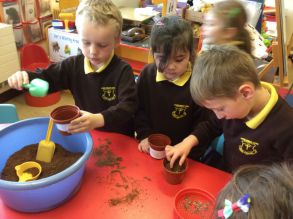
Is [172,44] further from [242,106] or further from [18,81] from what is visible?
[18,81]

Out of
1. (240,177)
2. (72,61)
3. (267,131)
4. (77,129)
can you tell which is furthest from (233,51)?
(72,61)

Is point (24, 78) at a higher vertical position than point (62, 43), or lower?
higher

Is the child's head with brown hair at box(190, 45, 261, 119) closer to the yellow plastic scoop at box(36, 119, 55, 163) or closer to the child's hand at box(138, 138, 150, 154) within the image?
the child's hand at box(138, 138, 150, 154)

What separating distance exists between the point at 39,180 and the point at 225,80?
0.54 meters

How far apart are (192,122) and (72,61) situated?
553 mm

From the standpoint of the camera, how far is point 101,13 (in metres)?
1.02

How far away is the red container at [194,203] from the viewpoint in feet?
2.49

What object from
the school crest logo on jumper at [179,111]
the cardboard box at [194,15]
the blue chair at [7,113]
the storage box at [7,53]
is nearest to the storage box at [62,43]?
the storage box at [7,53]

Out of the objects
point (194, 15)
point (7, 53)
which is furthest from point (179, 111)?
point (7, 53)

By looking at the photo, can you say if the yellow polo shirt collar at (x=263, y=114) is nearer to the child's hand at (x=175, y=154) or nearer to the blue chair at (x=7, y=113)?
the child's hand at (x=175, y=154)

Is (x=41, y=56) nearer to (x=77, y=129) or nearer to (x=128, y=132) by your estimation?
(x=128, y=132)

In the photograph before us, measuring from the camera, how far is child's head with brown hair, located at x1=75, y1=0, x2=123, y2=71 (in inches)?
39.8

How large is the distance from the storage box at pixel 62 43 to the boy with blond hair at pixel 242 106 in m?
1.78

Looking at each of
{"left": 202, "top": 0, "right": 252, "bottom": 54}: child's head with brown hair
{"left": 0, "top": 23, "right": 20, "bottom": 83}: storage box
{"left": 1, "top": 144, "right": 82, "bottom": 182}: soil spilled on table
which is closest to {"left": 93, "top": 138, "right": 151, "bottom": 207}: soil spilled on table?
{"left": 1, "top": 144, "right": 82, "bottom": 182}: soil spilled on table
